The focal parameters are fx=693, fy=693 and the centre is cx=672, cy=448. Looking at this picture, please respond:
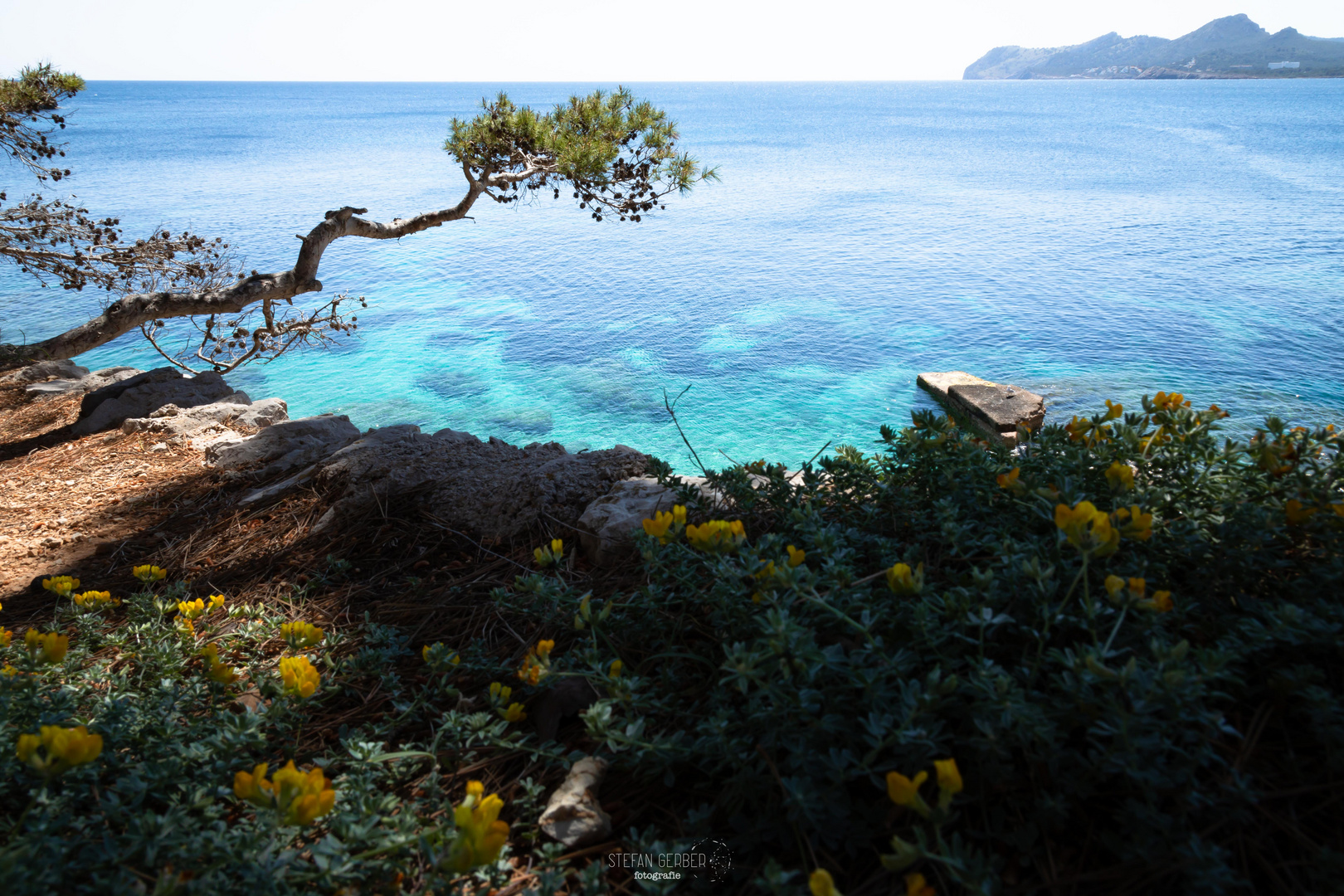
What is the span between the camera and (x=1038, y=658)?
1.16 meters

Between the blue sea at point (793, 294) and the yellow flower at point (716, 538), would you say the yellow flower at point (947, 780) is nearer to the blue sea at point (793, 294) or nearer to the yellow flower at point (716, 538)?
the yellow flower at point (716, 538)

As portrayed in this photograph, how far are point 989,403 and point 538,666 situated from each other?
852cm

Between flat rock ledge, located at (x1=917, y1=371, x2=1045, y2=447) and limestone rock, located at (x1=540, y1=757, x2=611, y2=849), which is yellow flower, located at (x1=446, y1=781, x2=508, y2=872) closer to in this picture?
limestone rock, located at (x1=540, y1=757, x2=611, y2=849)

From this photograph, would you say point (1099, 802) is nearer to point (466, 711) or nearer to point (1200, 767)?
point (1200, 767)

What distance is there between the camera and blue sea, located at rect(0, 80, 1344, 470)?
A: 396 inches

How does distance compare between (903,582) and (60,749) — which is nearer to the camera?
(60,749)

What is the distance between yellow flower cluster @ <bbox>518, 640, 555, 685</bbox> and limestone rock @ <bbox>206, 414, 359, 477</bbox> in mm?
2698

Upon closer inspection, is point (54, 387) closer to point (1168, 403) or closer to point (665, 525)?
point (665, 525)

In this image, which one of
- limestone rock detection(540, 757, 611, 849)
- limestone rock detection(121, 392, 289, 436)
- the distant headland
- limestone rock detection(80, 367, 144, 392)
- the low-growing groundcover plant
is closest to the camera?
the low-growing groundcover plant

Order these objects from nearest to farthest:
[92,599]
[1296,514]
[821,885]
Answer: [821,885] < [1296,514] < [92,599]

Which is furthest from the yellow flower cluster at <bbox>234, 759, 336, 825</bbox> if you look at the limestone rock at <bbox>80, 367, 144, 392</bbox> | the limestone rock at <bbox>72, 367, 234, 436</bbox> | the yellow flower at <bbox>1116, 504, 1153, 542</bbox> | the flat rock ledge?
the flat rock ledge

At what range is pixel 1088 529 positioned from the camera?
1228 millimetres

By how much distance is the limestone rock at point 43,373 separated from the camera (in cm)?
699

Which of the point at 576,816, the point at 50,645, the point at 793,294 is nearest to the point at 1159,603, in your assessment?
the point at 576,816
